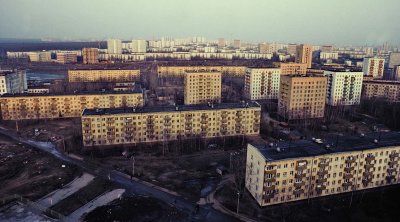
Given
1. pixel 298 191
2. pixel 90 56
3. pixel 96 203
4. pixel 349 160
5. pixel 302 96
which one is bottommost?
pixel 96 203

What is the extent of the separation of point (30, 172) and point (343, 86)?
55.8 meters

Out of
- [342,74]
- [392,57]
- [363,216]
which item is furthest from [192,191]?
[392,57]

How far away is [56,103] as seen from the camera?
51719 mm

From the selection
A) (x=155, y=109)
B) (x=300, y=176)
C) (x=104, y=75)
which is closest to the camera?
(x=300, y=176)

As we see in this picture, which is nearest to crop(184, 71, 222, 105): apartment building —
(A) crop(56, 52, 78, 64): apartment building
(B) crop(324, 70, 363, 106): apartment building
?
(B) crop(324, 70, 363, 106): apartment building

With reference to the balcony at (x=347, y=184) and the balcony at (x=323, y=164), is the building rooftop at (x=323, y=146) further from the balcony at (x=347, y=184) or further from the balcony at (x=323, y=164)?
the balcony at (x=347, y=184)

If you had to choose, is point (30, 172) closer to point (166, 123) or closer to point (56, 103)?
point (166, 123)

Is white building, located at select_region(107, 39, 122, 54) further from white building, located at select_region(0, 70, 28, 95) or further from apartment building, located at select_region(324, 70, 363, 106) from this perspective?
apartment building, located at select_region(324, 70, 363, 106)

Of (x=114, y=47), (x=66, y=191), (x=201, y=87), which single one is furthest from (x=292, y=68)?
(x=114, y=47)

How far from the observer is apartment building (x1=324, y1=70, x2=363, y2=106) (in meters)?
61.1

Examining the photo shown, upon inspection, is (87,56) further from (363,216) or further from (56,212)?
(363,216)

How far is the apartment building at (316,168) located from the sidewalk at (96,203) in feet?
37.1

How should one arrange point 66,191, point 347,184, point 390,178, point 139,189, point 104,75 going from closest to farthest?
point 347,184 → point 66,191 → point 139,189 → point 390,178 → point 104,75

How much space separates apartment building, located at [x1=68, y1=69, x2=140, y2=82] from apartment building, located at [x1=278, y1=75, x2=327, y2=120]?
51.7m
